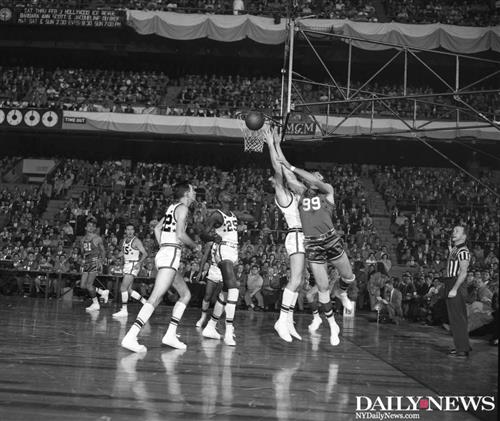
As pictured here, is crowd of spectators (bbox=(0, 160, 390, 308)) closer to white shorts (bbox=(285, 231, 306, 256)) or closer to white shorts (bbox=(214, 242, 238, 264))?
white shorts (bbox=(285, 231, 306, 256))

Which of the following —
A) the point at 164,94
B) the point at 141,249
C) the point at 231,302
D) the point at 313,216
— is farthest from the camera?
the point at 164,94

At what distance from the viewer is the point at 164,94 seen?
29.1 m

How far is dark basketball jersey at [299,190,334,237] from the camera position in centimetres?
863

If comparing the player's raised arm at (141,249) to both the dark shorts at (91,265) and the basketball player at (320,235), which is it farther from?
the basketball player at (320,235)

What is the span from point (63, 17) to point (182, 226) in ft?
76.7

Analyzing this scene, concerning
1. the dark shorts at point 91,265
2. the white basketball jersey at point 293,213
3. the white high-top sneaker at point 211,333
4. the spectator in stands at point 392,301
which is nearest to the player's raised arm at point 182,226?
the white high-top sneaker at point 211,333

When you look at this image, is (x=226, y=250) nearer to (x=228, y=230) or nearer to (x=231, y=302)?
(x=228, y=230)

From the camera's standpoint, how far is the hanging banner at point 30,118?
2545 cm

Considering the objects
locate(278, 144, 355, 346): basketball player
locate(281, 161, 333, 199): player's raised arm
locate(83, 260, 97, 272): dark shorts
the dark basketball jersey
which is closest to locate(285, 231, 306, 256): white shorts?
locate(278, 144, 355, 346): basketball player

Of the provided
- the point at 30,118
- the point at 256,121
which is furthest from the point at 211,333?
the point at 30,118

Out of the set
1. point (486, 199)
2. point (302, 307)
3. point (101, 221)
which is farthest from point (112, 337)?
point (486, 199)

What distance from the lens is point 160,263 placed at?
734 cm

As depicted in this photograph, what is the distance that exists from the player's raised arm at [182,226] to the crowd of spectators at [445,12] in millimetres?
23311

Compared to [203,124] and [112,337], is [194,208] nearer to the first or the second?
[203,124]
